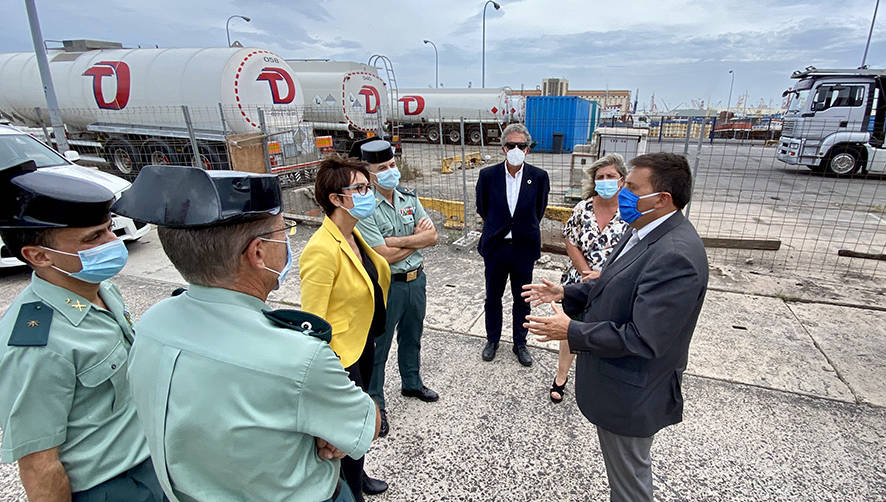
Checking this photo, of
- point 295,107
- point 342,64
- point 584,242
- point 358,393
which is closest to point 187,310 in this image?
point 358,393

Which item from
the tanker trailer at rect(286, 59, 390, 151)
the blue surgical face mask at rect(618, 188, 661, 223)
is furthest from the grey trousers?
the tanker trailer at rect(286, 59, 390, 151)

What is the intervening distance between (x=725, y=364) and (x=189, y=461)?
3780 millimetres

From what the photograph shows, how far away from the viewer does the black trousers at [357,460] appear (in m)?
2.04

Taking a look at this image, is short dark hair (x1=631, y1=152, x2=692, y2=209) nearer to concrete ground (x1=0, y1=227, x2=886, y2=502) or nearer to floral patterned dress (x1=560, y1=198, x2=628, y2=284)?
floral patterned dress (x1=560, y1=198, x2=628, y2=284)

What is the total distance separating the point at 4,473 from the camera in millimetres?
2549

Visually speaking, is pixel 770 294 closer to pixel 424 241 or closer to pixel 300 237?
pixel 424 241

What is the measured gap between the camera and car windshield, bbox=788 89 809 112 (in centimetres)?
1455

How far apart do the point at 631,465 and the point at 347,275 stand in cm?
149

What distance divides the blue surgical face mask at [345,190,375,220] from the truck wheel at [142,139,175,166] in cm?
1000

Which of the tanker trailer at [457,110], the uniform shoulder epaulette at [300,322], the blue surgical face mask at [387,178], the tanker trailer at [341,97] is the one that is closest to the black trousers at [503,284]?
the blue surgical face mask at [387,178]

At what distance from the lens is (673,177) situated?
1.78 meters

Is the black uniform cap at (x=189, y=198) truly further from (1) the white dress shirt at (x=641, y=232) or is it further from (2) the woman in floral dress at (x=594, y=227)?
(2) the woman in floral dress at (x=594, y=227)

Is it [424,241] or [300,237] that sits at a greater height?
[424,241]

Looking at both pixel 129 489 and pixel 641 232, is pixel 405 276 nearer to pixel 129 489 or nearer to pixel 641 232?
pixel 641 232
